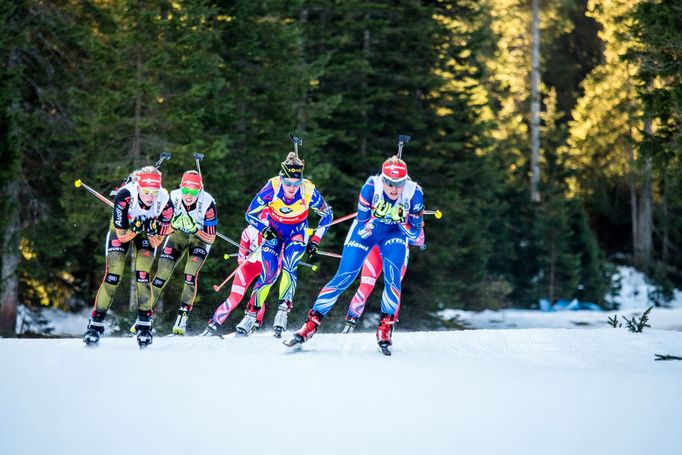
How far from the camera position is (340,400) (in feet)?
31.6

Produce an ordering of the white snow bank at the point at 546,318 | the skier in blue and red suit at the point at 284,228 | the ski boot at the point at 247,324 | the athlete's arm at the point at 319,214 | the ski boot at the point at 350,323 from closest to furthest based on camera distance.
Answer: the ski boot at the point at 350,323
the skier in blue and red suit at the point at 284,228
the athlete's arm at the point at 319,214
the ski boot at the point at 247,324
the white snow bank at the point at 546,318

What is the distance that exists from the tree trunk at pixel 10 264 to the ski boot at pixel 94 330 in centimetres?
Result: 1200

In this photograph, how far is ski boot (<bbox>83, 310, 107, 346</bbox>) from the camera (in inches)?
515

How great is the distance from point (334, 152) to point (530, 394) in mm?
20490

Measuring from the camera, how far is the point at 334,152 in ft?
98.0

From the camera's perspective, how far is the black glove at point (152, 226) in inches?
530

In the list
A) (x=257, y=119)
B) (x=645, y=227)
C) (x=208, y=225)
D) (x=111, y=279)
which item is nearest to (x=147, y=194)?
(x=111, y=279)

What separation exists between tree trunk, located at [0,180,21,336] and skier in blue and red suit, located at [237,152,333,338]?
11593 millimetres

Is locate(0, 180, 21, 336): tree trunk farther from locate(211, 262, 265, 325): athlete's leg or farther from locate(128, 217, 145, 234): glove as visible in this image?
locate(128, 217, 145, 234): glove

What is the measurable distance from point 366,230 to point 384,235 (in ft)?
0.81

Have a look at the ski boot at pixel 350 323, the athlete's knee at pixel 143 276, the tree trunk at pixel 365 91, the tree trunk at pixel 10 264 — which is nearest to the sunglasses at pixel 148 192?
the athlete's knee at pixel 143 276

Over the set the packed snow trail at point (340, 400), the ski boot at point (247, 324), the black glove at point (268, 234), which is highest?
the black glove at point (268, 234)

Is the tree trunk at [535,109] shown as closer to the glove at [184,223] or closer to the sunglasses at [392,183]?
the glove at [184,223]

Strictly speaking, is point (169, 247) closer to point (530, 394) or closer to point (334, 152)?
point (530, 394)
